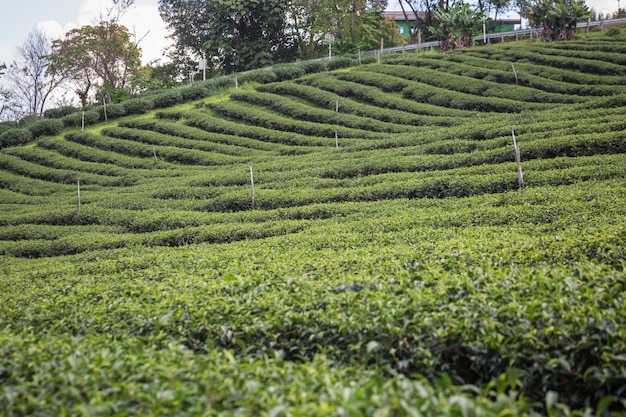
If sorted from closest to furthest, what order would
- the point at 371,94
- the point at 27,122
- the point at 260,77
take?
the point at 371,94 < the point at 27,122 < the point at 260,77

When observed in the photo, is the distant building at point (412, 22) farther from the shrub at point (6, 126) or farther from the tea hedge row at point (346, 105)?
the shrub at point (6, 126)

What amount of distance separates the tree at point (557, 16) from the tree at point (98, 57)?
3382cm

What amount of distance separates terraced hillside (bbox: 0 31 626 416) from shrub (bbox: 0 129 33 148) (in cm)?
218

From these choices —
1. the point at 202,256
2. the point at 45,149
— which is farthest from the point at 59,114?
the point at 202,256

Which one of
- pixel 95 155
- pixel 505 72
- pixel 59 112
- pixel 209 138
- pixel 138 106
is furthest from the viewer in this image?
pixel 59 112

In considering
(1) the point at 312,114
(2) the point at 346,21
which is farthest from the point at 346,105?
(2) the point at 346,21

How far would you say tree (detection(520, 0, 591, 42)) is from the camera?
42.1 meters

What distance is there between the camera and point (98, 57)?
170ft

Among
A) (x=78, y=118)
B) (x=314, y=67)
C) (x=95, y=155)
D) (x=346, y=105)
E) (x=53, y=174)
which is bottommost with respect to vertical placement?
(x=53, y=174)

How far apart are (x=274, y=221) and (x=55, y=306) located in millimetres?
9557

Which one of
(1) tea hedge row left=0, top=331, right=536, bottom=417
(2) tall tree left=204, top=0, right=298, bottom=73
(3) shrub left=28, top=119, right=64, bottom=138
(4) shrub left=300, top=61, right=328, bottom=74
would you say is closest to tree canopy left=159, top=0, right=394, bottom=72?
(2) tall tree left=204, top=0, right=298, bottom=73

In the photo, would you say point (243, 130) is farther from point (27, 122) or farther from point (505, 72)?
point (27, 122)

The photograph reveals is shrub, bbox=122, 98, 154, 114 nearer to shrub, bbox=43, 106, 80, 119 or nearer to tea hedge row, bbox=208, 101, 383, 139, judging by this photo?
shrub, bbox=43, 106, 80, 119

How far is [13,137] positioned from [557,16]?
130 ft
